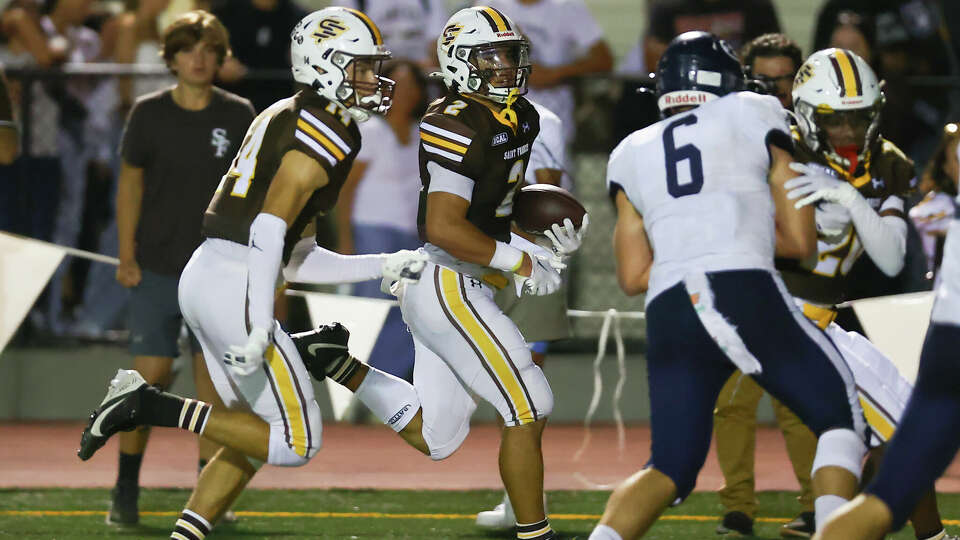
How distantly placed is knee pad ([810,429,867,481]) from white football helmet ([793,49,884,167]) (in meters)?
1.24

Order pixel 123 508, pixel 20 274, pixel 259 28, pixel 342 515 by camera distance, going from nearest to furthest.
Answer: pixel 123 508
pixel 342 515
pixel 20 274
pixel 259 28

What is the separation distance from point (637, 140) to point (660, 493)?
3.41 ft

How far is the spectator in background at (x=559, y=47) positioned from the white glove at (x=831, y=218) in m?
4.66

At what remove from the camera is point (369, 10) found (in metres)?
9.76

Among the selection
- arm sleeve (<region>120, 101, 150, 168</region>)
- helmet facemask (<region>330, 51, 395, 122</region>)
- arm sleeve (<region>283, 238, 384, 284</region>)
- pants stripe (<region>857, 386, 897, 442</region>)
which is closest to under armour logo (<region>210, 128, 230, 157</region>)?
arm sleeve (<region>120, 101, 150, 168</region>)

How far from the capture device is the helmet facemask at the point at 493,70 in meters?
5.54

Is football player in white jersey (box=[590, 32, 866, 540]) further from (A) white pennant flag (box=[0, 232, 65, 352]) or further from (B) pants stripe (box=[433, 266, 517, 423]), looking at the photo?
(A) white pennant flag (box=[0, 232, 65, 352])

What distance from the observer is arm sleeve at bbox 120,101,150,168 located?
6715mm

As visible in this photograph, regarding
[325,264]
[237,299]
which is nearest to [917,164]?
[325,264]

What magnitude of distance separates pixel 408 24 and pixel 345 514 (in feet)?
13.2

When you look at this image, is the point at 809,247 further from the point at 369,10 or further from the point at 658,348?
the point at 369,10

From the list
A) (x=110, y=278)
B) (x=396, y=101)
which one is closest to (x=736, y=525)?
(x=396, y=101)

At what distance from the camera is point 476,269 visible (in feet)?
18.2

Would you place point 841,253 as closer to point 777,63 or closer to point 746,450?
point 746,450
